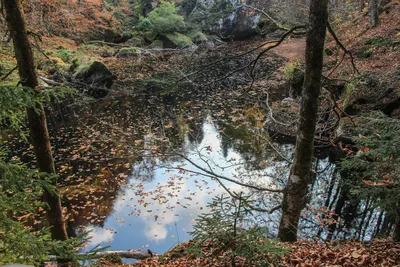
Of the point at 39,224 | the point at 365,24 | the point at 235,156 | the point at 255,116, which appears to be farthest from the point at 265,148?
the point at 365,24

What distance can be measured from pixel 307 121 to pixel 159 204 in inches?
218

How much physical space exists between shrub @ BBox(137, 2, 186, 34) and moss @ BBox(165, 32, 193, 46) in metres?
0.65

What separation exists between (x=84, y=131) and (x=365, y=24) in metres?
17.7

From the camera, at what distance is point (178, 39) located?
27.7 metres

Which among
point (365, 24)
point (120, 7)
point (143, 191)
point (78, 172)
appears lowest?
point (143, 191)

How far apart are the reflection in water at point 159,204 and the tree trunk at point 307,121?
2592 millimetres

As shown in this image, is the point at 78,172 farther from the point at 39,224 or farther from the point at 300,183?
the point at 300,183

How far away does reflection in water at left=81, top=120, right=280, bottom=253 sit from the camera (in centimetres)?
704

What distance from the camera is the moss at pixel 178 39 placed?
27.3 m

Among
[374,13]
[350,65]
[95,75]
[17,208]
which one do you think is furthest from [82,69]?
[374,13]

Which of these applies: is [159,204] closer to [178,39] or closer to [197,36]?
[178,39]

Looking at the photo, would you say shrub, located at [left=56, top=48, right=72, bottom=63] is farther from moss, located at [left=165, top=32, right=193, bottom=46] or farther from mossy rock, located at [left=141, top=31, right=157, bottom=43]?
moss, located at [left=165, top=32, right=193, bottom=46]

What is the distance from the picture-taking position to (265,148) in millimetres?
10797

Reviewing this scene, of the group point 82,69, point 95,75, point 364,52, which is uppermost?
point 82,69
